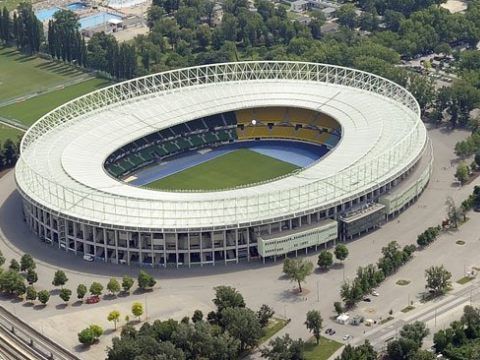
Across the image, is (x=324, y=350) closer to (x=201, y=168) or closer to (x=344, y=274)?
(x=344, y=274)

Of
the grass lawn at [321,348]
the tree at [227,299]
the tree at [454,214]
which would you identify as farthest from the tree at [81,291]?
the tree at [454,214]

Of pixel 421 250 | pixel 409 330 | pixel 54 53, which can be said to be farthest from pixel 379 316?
pixel 54 53

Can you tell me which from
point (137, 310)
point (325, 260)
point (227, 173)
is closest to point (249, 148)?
point (227, 173)

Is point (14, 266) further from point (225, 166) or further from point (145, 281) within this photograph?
point (225, 166)

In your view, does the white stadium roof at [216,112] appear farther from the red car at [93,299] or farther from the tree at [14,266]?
the red car at [93,299]

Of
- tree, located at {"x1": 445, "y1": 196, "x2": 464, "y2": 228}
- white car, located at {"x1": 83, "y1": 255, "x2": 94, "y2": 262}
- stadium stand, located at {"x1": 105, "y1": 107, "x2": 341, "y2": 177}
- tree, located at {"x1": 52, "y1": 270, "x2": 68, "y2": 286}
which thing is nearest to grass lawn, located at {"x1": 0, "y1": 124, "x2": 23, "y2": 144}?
stadium stand, located at {"x1": 105, "y1": 107, "x2": 341, "y2": 177}

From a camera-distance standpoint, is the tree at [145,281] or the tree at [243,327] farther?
the tree at [145,281]

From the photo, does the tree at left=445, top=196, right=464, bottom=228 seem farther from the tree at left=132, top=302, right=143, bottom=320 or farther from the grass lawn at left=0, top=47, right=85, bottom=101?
the grass lawn at left=0, top=47, right=85, bottom=101
